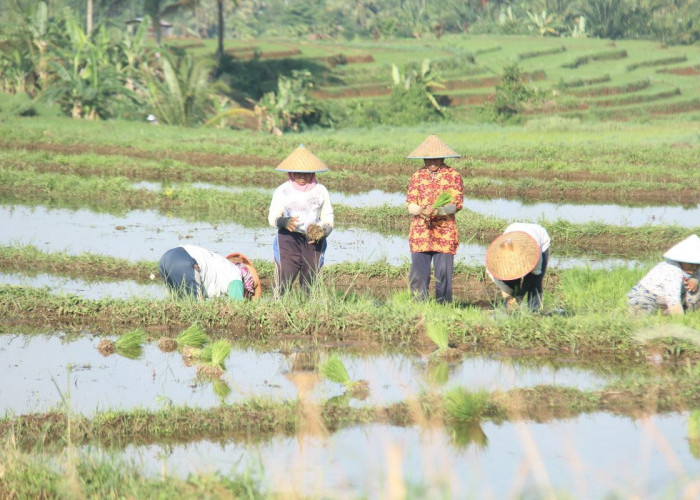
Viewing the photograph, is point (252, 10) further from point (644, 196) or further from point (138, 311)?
point (138, 311)

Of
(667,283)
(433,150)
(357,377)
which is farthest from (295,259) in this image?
(667,283)

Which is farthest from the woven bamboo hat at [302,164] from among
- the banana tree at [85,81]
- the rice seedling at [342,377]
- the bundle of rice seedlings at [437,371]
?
the banana tree at [85,81]

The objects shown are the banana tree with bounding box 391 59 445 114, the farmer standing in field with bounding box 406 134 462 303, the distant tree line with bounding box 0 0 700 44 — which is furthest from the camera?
the distant tree line with bounding box 0 0 700 44

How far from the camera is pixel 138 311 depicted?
5941 mm

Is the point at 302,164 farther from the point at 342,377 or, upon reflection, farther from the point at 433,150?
the point at 342,377

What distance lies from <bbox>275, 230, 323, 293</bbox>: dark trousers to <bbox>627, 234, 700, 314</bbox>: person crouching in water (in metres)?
1.98

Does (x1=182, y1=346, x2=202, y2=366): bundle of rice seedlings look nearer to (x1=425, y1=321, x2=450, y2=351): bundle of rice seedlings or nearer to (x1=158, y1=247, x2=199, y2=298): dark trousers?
(x1=158, y1=247, x2=199, y2=298): dark trousers

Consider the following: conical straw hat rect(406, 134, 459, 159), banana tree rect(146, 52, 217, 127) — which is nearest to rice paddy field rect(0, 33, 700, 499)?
conical straw hat rect(406, 134, 459, 159)

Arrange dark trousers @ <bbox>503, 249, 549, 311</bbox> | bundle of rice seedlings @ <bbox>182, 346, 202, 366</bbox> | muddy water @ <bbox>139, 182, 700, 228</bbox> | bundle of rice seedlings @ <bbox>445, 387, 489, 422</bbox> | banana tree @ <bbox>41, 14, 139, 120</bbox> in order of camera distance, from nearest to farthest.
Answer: bundle of rice seedlings @ <bbox>445, 387, 489, 422</bbox> < bundle of rice seedlings @ <bbox>182, 346, 202, 366</bbox> < dark trousers @ <bbox>503, 249, 549, 311</bbox> < muddy water @ <bbox>139, 182, 700, 228</bbox> < banana tree @ <bbox>41, 14, 139, 120</bbox>

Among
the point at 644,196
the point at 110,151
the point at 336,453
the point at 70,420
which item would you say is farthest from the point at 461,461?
the point at 110,151

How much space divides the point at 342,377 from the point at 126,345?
145cm

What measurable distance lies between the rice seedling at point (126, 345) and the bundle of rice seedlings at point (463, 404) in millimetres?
2003

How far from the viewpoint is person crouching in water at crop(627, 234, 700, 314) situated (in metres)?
5.34

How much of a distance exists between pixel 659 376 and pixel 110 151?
476 inches
